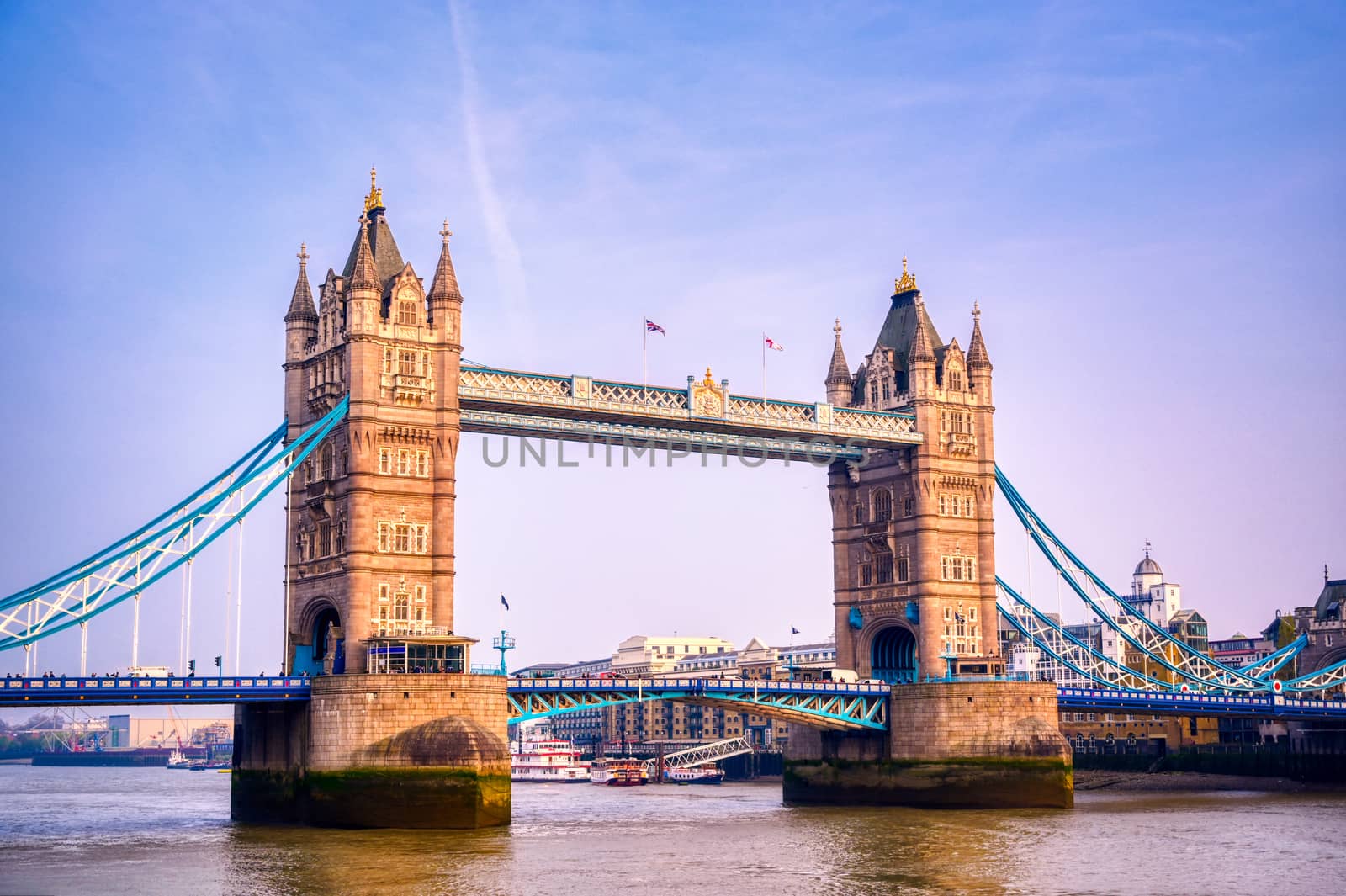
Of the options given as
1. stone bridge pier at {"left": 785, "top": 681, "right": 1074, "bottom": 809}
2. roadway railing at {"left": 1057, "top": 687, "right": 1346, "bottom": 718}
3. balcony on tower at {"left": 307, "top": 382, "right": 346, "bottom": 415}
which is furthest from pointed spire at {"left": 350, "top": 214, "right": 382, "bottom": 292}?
roadway railing at {"left": 1057, "top": 687, "right": 1346, "bottom": 718}

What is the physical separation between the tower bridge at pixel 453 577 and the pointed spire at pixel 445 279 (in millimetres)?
221

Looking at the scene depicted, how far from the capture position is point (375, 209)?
3265 inches

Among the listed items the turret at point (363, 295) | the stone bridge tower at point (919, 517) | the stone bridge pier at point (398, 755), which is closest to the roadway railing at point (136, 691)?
the stone bridge pier at point (398, 755)

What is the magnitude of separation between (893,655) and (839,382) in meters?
16.6

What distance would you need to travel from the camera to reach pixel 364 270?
258 ft

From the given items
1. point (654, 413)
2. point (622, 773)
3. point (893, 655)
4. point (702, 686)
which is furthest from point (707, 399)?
point (622, 773)

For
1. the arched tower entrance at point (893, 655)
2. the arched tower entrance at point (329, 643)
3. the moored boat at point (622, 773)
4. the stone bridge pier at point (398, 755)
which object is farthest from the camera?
the moored boat at point (622, 773)

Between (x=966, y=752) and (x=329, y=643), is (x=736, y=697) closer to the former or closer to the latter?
(x=966, y=752)

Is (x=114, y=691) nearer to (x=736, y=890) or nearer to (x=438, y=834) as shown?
(x=438, y=834)

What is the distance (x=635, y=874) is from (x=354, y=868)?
30.8 ft

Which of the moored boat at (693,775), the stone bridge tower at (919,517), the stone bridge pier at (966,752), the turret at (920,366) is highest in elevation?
the turret at (920,366)

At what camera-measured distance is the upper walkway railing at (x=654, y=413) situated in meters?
81.8

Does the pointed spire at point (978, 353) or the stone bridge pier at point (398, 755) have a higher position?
A: the pointed spire at point (978, 353)

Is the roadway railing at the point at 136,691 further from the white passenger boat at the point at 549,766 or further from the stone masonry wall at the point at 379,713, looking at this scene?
the white passenger boat at the point at 549,766
